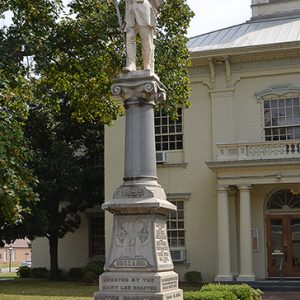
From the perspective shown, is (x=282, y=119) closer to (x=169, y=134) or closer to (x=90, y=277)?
(x=169, y=134)

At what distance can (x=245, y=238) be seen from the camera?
23828 mm

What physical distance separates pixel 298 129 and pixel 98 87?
9.91 meters

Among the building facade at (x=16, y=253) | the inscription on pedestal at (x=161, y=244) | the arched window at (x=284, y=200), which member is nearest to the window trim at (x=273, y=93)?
the arched window at (x=284, y=200)

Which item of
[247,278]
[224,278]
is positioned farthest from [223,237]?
[247,278]

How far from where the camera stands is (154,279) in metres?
9.46

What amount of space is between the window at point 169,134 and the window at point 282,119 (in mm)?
3647

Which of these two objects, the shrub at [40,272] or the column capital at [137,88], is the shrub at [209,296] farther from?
the shrub at [40,272]

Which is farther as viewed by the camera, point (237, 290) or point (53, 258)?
point (53, 258)

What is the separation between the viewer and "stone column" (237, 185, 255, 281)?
23828 mm

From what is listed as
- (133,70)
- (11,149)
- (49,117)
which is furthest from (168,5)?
(49,117)

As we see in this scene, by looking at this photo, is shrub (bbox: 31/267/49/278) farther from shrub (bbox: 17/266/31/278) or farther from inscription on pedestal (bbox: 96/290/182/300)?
inscription on pedestal (bbox: 96/290/182/300)

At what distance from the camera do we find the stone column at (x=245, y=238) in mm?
23828

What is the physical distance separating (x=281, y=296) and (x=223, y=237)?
4001 millimetres

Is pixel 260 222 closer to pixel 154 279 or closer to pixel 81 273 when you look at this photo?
pixel 81 273
